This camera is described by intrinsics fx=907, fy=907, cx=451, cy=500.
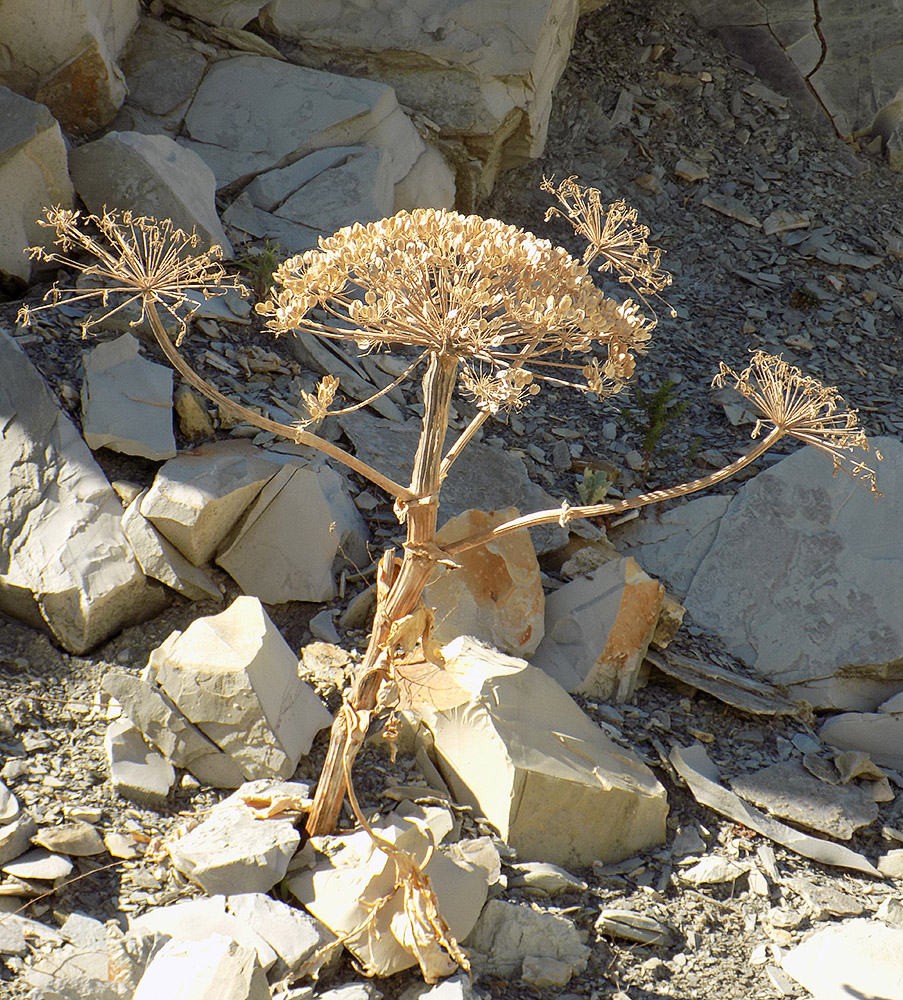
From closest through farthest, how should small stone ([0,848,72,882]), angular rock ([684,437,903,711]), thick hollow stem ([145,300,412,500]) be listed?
thick hollow stem ([145,300,412,500]) → small stone ([0,848,72,882]) → angular rock ([684,437,903,711])

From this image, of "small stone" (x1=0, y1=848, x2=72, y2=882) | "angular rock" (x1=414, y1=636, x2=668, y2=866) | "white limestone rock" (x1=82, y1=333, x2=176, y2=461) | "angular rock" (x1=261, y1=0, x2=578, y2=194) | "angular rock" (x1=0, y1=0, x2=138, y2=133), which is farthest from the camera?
Result: "angular rock" (x1=261, y1=0, x2=578, y2=194)

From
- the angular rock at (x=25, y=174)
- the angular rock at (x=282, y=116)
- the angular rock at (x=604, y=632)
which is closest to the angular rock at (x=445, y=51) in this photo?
the angular rock at (x=282, y=116)

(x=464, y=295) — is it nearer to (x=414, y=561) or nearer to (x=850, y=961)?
(x=414, y=561)

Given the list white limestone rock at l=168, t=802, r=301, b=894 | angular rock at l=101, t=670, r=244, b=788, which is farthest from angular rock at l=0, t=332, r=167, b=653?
white limestone rock at l=168, t=802, r=301, b=894

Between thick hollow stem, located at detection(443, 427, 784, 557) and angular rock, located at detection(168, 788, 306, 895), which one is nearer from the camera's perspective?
thick hollow stem, located at detection(443, 427, 784, 557)

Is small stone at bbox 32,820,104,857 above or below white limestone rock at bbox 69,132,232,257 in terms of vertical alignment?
below

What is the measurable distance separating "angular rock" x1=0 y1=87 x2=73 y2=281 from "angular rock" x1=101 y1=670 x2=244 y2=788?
7.43 feet

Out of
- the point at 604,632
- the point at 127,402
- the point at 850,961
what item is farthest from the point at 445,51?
the point at 850,961

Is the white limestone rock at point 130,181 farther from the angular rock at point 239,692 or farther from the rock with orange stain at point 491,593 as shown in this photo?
the angular rock at point 239,692

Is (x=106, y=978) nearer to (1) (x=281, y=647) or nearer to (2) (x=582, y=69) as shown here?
(1) (x=281, y=647)

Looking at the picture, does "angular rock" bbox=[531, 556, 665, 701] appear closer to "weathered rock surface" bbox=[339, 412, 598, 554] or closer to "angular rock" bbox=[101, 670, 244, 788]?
"weathered rock surface" bbox=[339, 412, 598, 554]

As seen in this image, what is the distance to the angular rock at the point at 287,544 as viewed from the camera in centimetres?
344

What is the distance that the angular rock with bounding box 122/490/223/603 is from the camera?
3250 mm

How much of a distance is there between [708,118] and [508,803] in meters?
6.29
